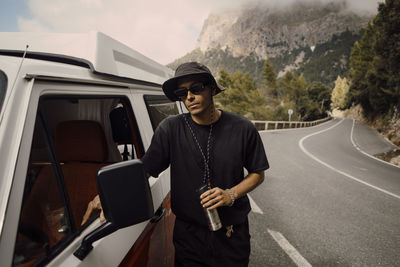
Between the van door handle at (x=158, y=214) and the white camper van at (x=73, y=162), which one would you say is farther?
the van door handle at (x=158, y=214)

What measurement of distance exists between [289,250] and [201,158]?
8.05 ft

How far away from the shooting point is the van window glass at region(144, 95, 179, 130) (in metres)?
1.98

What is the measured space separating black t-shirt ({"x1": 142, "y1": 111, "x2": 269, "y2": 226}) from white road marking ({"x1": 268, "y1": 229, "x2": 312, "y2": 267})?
75.1 inches

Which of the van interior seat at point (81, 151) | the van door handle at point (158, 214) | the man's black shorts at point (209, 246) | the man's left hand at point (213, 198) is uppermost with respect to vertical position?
the van interior seat at point (81, 151)

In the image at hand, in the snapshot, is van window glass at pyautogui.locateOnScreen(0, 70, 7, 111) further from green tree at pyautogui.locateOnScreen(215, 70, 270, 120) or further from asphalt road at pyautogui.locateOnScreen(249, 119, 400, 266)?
green tree at pyautogui.locateOnScreen(215, 70, 270, 120)

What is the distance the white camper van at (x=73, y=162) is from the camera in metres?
0.75

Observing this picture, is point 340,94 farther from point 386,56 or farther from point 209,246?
point 209,246

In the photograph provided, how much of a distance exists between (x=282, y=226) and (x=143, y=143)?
→ 119 inches

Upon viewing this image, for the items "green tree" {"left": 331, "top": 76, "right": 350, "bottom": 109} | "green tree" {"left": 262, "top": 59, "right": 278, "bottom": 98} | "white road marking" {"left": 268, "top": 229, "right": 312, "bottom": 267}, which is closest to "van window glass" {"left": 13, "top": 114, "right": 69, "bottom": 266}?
"white road marking" {"left": 268, "top": 229, "right": 312, "bottom": 267}

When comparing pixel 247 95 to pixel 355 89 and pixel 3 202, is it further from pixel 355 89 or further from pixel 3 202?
pixel 3 202

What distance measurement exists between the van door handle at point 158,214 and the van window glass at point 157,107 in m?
0.74

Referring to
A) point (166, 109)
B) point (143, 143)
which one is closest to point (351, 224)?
point (166, 109)

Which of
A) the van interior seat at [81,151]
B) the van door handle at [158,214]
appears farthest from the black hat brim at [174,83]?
the van door handle at [158,214]

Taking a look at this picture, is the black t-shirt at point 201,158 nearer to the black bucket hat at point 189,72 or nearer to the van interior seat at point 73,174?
the black bucket hat at point 189,72
